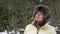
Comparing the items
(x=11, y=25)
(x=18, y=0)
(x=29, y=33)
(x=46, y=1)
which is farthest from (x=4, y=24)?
(x=29, y=33)

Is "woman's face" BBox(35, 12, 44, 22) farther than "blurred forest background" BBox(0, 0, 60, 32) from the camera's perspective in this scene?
No

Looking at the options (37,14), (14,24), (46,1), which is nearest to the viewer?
(37,14)

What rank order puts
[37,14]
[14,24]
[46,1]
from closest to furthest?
[37,14]
[14,24]
[46,1]

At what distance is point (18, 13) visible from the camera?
23.9 feet

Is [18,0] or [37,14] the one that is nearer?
[37,14]

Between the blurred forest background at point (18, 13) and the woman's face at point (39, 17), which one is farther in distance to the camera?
the blurred forest background at point (18, 13)

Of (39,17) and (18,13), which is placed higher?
(18,13)

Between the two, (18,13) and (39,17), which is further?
(18,13)

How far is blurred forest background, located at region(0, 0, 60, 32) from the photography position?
7.09 m

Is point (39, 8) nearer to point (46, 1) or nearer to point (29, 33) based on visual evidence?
point (29, 33)

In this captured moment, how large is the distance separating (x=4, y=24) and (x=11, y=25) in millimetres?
471

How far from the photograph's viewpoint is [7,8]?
24.3ft

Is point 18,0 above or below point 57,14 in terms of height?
above

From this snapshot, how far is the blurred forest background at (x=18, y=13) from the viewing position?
7092 mm
